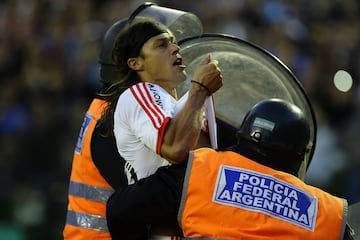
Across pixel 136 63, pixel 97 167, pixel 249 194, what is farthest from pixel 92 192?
pixel 249 194

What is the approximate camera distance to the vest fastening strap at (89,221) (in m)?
6.49

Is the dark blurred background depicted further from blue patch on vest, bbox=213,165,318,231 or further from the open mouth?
blue patch on vest, bbox=213,165,318,231

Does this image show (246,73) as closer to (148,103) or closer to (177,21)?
(177,21)

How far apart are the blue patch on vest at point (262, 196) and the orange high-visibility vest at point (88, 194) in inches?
51.0

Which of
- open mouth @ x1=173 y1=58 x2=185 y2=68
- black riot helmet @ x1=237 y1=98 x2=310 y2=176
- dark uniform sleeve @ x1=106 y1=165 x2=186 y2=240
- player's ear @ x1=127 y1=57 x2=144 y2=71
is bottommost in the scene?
dark uniform sleeve @ x1=106 y1=165 x2=186 y2=240

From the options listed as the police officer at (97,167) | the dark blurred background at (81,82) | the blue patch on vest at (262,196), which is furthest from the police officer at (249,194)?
the dark blurred background at (81,82)

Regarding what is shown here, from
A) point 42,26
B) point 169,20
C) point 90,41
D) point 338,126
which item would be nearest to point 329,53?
point 338,126

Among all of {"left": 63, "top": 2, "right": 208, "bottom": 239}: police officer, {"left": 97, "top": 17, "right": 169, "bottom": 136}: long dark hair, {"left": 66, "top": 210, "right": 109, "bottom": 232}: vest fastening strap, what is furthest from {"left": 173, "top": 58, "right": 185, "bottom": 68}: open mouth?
{"left": 66, "top": 210, "right": 109, "bottom": 232}: vest fastening strap

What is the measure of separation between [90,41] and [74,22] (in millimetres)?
670

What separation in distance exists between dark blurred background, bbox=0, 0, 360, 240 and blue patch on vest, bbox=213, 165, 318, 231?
5219mm

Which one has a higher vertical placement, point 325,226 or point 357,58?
point 357,58

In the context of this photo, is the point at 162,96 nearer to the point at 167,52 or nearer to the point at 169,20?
the point at 167,52

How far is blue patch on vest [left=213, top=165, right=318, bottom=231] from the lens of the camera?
5250 mm

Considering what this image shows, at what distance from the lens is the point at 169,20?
6.81m
